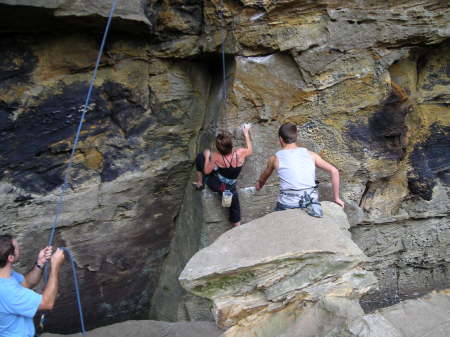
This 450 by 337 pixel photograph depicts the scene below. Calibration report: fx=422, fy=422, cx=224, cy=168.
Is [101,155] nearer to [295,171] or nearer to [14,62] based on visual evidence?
[14,62]

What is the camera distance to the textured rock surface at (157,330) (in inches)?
176

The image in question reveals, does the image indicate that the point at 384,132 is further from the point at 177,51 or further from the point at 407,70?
the point at 177,51

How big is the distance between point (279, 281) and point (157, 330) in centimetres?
255

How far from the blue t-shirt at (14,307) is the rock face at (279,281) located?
86cm

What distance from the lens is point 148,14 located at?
3.93m

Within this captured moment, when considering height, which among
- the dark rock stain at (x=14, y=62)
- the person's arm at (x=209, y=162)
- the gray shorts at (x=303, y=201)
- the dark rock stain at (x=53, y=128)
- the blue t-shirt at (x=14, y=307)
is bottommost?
the blue t-shirt at (x=14, y=307)

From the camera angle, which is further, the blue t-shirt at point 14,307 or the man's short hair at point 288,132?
the man's short hair at point 288,132

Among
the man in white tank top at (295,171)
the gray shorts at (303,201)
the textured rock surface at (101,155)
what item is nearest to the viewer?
the gray shorts at (303,201)

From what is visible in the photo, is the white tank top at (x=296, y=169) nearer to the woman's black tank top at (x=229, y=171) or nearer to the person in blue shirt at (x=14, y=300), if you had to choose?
the woman's black tank top at (x=229, y=171)

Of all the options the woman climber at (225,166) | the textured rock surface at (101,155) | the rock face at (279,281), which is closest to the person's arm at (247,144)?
the woman climber at (225,166)

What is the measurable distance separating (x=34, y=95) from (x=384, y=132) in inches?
139

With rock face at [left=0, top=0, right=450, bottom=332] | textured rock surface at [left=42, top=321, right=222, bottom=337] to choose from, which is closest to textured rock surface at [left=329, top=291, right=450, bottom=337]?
rock face at [left=0, top=0, right=450, bottom=332]

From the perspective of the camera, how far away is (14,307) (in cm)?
226

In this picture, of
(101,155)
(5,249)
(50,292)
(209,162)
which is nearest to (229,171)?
(209,162)
